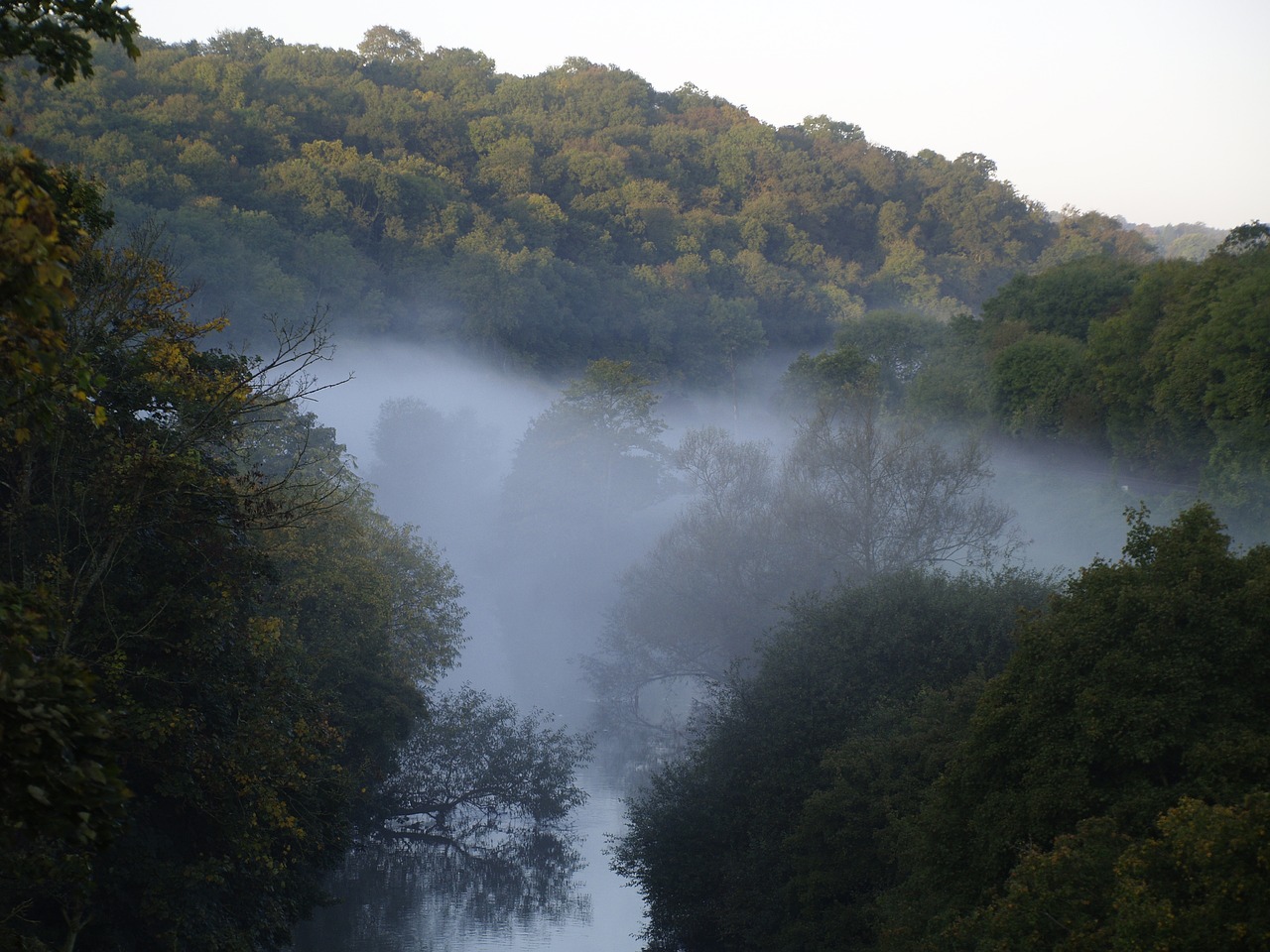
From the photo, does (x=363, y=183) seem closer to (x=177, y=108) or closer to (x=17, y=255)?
(x=177, y=108)

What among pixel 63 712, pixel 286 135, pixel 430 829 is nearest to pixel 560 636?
pixel 430 829

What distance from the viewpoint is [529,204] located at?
324ft

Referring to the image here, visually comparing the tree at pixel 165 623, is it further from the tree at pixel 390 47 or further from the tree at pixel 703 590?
the tree at pixel 390 47

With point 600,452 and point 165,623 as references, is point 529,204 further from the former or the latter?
point 165,623

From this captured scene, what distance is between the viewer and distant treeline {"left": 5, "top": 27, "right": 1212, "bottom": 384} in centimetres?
7956

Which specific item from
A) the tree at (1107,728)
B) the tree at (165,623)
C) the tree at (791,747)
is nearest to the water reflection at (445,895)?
the tree at (791,747)

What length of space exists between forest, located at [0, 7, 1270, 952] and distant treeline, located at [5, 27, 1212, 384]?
54cm

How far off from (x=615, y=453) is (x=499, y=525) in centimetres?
891

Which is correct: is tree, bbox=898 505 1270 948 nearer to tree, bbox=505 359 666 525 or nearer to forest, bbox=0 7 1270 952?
forest, bbox=0 7 1270 952

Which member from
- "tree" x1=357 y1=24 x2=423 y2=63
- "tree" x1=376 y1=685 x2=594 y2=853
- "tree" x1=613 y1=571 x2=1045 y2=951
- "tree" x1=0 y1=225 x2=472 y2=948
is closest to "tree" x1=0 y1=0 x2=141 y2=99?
"tree" x1=0 y1=225 x2=472 y2=948

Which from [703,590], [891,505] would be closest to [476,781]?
[703,590]

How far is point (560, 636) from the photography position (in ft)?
218

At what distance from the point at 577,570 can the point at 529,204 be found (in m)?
39.8

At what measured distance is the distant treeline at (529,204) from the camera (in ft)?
261
